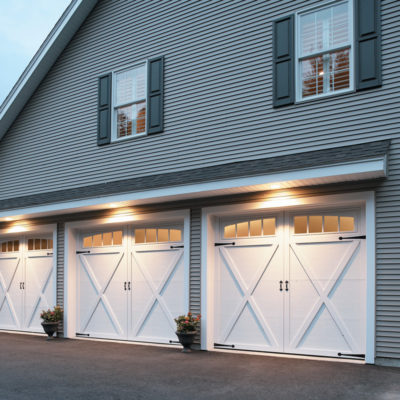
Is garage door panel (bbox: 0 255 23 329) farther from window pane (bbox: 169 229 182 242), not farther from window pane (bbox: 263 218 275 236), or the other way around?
window pane (bbox: 263 218 275 236)

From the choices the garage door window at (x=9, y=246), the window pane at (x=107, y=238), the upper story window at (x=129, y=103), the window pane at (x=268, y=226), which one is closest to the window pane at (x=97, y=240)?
the window pane at (x=107, y=238)

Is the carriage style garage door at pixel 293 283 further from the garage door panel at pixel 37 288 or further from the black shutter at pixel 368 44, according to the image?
the garage door panel at pixel 37 288

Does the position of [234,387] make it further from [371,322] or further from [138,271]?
[138,271]

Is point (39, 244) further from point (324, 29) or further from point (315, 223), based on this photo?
point (324, 29)

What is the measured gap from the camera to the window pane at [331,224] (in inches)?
298

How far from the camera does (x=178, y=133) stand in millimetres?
9219

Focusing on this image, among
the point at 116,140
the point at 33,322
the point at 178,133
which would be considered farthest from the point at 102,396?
the point at 33,322

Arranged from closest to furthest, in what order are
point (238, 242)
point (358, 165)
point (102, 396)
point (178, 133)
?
point (102, 396) < point (358, 165) < point (238, 242) < point (178, 133)

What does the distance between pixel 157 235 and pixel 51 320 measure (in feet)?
9.33

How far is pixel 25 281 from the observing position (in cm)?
1161

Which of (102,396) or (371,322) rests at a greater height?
(371,322)

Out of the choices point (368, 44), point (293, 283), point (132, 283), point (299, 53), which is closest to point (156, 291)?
point (132, 283)

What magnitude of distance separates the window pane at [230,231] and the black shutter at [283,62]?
6.71 feet

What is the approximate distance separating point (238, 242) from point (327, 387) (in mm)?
3044
